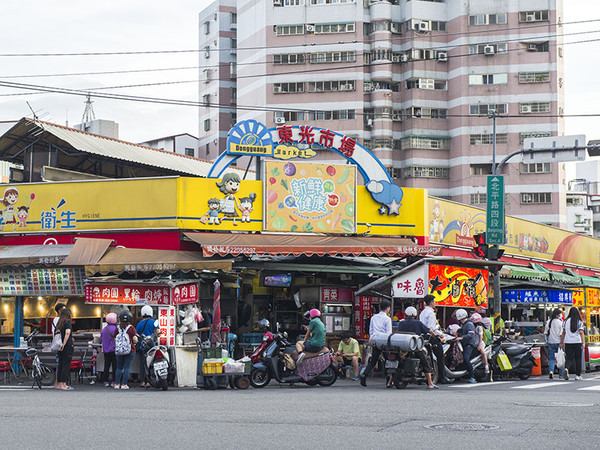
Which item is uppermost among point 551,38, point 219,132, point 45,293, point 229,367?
point 551,38

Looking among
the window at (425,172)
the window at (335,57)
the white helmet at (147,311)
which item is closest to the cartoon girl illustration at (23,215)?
the white helmet at (147,311)

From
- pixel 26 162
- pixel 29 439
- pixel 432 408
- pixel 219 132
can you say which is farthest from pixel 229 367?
pixel 219 132

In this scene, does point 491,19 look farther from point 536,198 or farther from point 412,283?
point 412,283

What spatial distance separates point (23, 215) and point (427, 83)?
49598 mm

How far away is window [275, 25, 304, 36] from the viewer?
230 feet

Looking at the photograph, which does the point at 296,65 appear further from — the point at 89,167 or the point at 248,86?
the point at 89,167

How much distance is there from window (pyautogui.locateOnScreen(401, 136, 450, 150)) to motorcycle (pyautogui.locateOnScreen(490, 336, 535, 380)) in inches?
1929

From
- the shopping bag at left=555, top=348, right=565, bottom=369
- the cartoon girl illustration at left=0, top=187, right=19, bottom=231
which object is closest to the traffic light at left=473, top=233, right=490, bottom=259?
the shopping bag at left=555, top=348, right=565, bottom=369

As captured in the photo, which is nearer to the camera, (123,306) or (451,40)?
(123,306)

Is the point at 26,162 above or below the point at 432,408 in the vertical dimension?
above

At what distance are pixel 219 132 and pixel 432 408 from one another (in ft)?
216

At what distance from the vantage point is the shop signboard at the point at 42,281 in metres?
23.7

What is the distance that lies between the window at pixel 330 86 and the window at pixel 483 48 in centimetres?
1006

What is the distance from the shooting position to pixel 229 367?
60.1 ft
